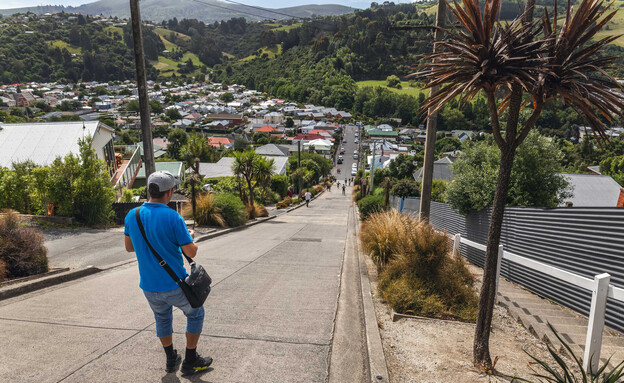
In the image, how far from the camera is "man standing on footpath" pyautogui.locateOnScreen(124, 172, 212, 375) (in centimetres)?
301

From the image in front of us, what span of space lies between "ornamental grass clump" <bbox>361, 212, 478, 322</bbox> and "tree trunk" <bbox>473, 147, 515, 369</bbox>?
1.42 metres

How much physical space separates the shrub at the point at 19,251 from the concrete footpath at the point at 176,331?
2.39 feet

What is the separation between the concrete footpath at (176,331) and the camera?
10.8 feet

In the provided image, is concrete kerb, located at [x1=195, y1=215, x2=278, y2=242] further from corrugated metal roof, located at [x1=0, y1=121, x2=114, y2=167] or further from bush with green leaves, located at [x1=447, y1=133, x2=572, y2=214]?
corrugated metal roof, located at [x1=0, y1=121, x2=114, y2=167]

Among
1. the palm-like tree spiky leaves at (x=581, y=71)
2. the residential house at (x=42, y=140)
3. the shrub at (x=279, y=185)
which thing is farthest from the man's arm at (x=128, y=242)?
the shrub at (x=279, y=185)

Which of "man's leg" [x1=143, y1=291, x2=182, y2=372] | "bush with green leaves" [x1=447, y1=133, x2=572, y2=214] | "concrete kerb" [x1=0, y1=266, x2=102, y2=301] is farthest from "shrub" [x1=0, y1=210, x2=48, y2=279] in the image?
"bush with green leaves" [x1=447, y1=133, x2=572, y2=214]

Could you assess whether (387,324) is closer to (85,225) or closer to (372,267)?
(372,267)

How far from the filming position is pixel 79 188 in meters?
12.2

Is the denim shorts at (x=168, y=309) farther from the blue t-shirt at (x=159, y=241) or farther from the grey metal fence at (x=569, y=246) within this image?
the grey metal fence at (x=569, y=246)

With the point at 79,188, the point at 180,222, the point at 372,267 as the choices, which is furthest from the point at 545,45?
the point at 79,188

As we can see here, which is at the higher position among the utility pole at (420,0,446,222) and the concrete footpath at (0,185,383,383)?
the utility pole at (420,0,446,222)

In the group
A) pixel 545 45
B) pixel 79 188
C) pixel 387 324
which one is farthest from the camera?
pixel 79 188

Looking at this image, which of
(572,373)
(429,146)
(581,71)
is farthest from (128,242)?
(429,146)

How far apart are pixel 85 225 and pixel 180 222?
445 inches
